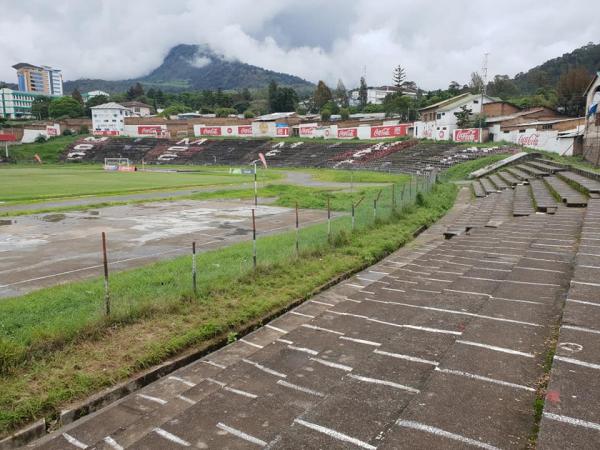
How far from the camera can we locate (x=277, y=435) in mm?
4270

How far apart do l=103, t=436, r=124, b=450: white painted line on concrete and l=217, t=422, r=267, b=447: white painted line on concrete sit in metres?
0.95

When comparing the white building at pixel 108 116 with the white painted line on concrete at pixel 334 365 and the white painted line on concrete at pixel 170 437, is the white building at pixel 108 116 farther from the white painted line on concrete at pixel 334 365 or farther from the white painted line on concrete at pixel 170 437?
the white painted line on concrete at pixel 170 437

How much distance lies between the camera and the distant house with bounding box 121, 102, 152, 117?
146075 millimetres

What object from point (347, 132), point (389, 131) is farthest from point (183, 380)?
point (347, 132)

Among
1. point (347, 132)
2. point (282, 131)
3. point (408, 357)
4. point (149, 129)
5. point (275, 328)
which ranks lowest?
point (275, 328)

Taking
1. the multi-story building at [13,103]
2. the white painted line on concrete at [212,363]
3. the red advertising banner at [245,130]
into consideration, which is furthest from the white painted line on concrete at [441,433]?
the multi-story building at [13,103]

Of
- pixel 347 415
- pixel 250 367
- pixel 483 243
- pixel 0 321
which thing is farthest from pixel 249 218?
pixel 347 415

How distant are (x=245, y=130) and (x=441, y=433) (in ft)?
307

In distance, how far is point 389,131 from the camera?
7606cm

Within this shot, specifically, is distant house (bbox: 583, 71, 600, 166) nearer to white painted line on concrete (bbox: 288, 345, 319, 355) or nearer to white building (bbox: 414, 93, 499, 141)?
white building (bbox: 414, 93, 499, 141)

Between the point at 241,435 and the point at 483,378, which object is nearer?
the point at 241,435

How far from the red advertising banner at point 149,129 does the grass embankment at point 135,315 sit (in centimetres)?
9143

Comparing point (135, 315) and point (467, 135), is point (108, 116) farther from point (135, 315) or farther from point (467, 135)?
point (135, 315)

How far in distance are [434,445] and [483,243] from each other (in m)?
10.4
